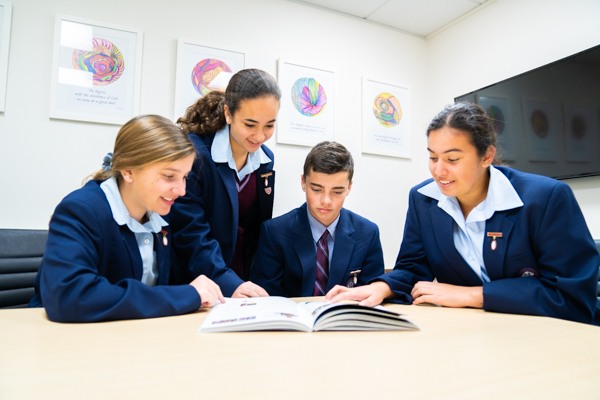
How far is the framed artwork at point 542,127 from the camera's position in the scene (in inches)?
92.9

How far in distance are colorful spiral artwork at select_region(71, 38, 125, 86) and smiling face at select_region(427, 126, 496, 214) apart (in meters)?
1.84

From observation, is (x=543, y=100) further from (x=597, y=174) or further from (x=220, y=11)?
(x=220, y=11)

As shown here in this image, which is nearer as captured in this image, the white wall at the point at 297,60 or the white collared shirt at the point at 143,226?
the white collared shirt at the point at 143,226

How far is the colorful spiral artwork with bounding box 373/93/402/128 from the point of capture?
3078 mm

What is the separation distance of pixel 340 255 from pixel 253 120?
26.4 inches

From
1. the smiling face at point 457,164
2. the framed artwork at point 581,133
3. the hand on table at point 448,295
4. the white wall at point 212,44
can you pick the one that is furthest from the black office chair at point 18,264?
the framed artwork at point 581,133

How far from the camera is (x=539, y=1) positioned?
2527 millimetres

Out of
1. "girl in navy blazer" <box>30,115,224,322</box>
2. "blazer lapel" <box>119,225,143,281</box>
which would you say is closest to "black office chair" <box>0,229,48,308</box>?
"girl in navy blazer" <box>30,115,224,322</box>

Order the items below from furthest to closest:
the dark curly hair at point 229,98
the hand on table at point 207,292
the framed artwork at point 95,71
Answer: the framed artwork at point 95,71 → the dark curly hair at point 229,98 → the hand on table at point 207,292

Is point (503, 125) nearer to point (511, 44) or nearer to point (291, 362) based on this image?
point (511, 44)

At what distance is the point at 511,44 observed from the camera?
270 cm

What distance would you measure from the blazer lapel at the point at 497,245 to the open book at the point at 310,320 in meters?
0.53

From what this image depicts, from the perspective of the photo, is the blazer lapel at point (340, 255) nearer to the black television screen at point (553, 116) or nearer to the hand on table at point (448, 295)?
the hand on table at point (448, 295)

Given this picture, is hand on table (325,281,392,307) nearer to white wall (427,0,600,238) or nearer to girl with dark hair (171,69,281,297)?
girl with dark hair (171,69,281,297)
